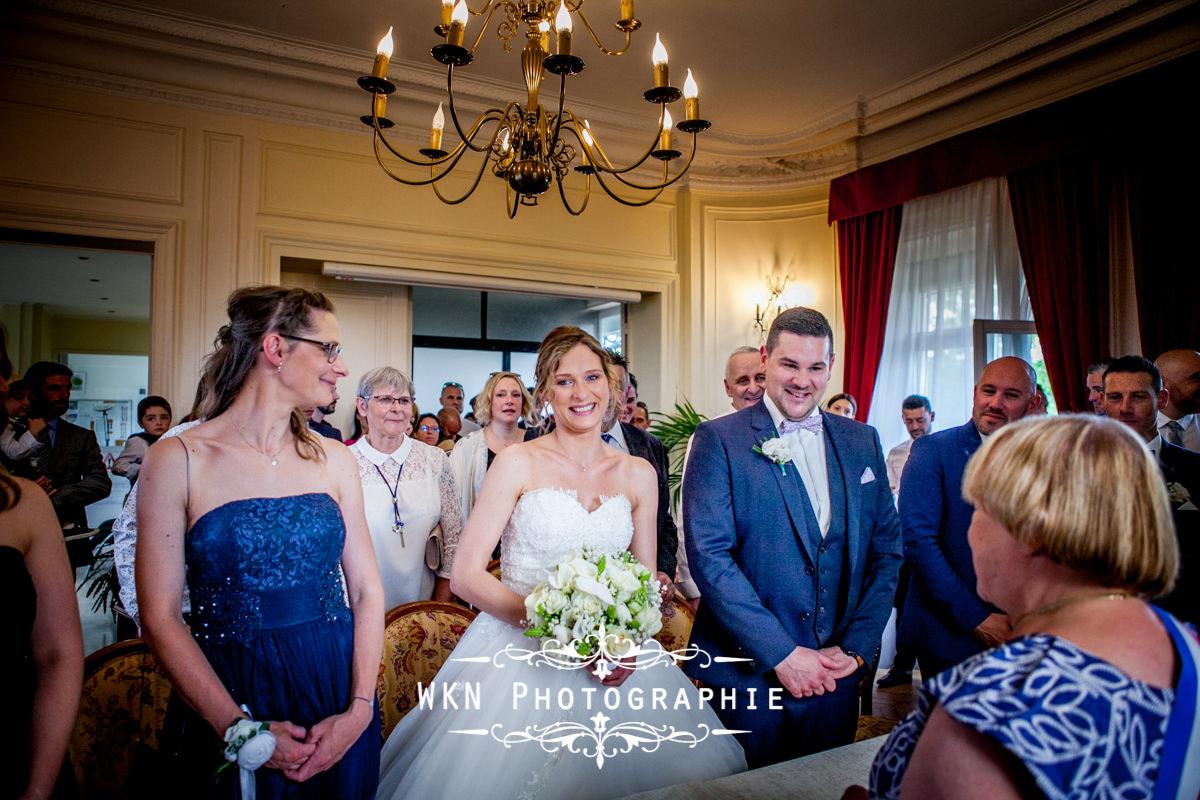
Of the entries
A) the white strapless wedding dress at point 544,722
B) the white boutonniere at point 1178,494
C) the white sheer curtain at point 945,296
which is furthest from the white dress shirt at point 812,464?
the white sheer curtain at point 945,296

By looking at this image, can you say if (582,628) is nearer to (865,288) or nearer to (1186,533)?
(1186,533)

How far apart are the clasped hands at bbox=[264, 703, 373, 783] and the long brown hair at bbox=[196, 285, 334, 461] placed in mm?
623

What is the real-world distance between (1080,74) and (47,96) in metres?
7.00

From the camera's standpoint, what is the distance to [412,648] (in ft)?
7.50

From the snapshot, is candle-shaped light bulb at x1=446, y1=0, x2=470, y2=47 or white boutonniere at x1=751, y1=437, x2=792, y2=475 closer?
white boutonniere at x1=751, y1=437, x2=792, y2=475

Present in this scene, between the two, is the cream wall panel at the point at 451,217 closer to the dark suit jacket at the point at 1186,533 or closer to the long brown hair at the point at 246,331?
the long brown hair at the point at 246,331

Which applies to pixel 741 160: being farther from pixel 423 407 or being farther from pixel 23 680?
pixel 23 680

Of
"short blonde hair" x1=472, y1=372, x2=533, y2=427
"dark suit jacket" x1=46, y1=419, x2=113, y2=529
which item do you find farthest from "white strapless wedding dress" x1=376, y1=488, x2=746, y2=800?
"dark suit jacket" x1=46, y1=419, x2=113, y2=529

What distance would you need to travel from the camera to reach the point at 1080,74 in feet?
15.9

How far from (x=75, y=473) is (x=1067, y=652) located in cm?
514

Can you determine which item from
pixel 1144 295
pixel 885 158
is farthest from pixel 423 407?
pixel 1144 295

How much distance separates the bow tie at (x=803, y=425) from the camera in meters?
2.21

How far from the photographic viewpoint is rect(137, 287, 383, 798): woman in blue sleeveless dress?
154cm

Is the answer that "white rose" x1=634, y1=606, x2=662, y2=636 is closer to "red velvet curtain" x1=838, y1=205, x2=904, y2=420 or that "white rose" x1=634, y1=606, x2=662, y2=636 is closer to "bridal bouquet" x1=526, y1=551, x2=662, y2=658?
"bridal bouquet" x1=526, y1=551, x2=662, y2=658
